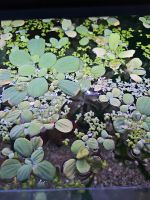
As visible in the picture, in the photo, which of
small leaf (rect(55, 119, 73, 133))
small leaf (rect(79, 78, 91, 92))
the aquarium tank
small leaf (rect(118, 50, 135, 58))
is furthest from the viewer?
small leaf (rect(118, 50, 135, 58))

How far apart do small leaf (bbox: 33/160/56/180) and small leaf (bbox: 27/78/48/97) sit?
259 mm

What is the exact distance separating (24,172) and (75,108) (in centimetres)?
27

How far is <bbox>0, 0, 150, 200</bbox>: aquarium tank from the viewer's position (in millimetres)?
967

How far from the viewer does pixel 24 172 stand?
3.21 feet

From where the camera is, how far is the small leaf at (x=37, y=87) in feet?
3.81

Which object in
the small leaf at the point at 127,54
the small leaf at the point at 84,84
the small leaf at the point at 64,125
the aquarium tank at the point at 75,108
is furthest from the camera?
the small leaf at the point at 127,54

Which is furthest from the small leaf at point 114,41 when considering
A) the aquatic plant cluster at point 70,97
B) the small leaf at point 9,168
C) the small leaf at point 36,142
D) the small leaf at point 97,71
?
the small leaf at point 9,168

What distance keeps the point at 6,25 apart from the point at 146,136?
0.71 metres

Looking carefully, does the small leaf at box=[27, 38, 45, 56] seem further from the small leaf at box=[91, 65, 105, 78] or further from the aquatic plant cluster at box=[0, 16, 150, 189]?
the small leaf at box=[91, 65, 105, 78]

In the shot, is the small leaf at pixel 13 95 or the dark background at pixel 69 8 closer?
the small leaf at pixel 13 95

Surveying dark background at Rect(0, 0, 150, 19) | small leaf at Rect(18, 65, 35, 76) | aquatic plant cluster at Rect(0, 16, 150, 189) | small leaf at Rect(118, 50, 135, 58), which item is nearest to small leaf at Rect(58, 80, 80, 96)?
aquatic plant cluster at Rect(0, 16, 150, 189)

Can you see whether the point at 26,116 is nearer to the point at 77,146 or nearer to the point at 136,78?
the point at 77,146

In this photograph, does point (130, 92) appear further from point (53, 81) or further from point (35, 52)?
point (35, 52)

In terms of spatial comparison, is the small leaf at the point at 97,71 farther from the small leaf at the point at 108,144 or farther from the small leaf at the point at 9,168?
the small leaf at the point at 9,168
